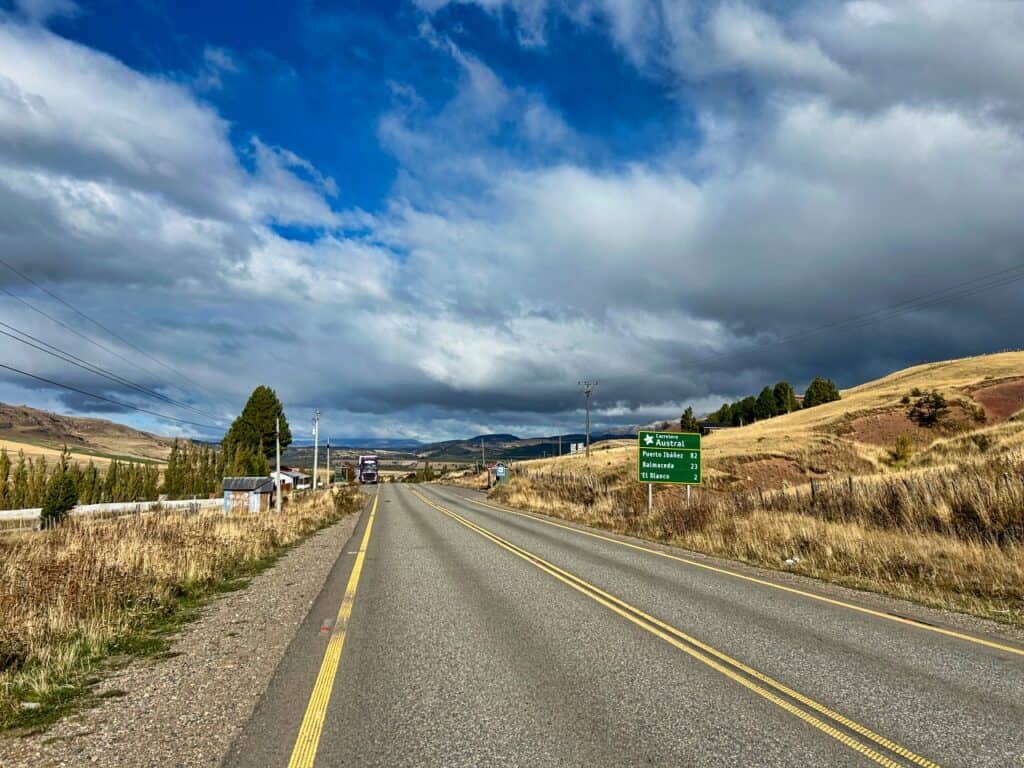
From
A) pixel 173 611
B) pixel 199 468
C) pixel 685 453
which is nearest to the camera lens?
pixel 173 611

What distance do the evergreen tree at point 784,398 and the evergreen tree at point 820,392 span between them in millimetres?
3963

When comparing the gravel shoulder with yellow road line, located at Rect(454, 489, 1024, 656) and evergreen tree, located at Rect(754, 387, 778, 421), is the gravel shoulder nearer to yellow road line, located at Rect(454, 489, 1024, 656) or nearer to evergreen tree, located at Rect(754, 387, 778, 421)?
yellow road line, located at Rect(454, 489, 1024, 656)

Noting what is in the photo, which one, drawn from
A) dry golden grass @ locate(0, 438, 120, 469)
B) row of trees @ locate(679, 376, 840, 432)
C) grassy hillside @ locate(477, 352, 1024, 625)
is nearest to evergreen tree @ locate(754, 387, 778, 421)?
row of trees @ locate(679, 376, 840, 432)

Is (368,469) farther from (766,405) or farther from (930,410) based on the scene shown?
(930,410)

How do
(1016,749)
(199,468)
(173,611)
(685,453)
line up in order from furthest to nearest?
(199,468), (685,453), (173,611), (1016,749)

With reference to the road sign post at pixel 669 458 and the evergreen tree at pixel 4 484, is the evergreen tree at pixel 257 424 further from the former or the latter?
the road sign post at pixel 669 458

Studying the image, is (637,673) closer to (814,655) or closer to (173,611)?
(814,655)

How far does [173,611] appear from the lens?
9.07 metres

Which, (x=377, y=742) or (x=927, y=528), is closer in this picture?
(x=377, y=742)

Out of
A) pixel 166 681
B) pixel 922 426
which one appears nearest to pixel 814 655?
pixel 166 681

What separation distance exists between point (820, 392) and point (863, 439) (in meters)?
49.1

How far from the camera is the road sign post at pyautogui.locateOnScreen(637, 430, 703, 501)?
2494 centimetres

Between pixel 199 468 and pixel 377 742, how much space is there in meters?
88.3

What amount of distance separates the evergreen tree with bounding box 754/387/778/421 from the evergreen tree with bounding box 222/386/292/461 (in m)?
84.8
